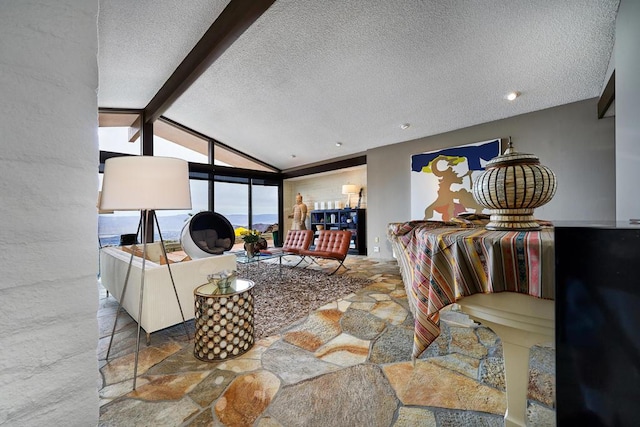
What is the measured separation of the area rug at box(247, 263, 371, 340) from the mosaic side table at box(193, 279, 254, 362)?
288mm

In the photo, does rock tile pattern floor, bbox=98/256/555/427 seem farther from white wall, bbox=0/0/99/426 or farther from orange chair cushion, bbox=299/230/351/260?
orange chair cushion, bbox=299/230/351/260

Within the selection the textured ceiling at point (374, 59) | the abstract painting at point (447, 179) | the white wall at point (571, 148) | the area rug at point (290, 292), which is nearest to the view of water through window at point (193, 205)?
the textured ceiling at point (374, 59)

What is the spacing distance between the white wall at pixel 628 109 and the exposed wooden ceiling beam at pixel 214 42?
2723 mm

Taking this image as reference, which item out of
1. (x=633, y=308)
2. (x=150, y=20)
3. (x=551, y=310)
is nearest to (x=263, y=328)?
(x=551, y=310)

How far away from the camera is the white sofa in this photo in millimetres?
1960

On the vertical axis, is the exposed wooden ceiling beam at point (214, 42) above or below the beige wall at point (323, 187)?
above

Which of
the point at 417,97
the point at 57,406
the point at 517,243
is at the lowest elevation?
the point at 57,406

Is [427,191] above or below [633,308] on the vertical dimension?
above

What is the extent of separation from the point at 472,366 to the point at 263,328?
1.61m

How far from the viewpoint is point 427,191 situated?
4.67 metres

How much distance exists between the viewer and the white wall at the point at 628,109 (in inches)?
64.5

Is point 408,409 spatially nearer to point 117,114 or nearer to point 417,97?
point 417,97

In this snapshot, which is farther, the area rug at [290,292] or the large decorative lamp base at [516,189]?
the area rug at [290,292]

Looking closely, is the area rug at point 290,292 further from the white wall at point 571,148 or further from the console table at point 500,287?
the white wall at point 571,148
